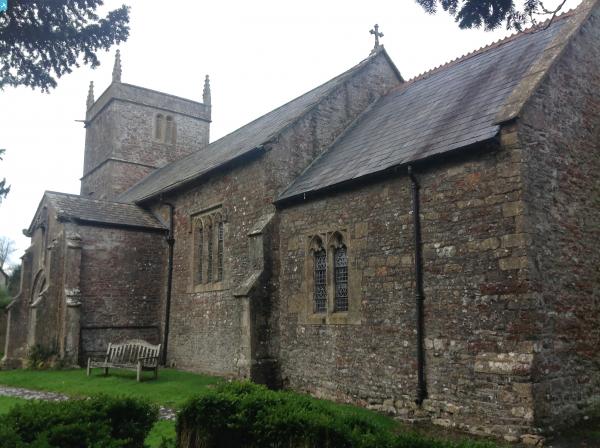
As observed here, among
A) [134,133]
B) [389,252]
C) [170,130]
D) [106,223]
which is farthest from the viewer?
[170,130]

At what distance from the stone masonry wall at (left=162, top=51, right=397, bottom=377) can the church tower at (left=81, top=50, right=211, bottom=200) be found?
13.6 metres

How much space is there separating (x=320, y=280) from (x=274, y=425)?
296 inches

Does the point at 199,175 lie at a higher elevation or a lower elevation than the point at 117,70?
lower

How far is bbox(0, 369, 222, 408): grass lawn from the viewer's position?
12734 mm

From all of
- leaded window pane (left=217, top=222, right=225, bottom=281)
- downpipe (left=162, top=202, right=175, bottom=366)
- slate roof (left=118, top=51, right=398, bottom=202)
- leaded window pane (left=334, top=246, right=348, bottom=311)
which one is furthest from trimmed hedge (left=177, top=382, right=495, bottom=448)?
downpipe (left=162, top=202, right=175, bottom=366)

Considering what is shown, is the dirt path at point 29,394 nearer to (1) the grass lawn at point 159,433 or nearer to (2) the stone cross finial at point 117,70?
(1) the grass lawn at point 159,433

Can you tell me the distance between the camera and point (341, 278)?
41.7ft

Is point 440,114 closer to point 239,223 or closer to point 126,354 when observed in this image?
point 239,223

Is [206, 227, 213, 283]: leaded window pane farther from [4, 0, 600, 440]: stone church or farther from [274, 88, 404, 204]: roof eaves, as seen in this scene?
[274, 88, 404, 204]: roof eaves

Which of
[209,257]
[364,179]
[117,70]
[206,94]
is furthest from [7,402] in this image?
[206,94]

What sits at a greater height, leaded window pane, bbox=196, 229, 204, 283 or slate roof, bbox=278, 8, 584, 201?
slate roof, bbox=278, 8, 584, 201

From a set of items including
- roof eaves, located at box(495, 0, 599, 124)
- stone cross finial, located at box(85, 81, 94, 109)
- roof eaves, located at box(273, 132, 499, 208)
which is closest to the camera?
roof eaves, located at box(495, 0, 599, 124)

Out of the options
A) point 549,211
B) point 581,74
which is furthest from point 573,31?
point 549,211

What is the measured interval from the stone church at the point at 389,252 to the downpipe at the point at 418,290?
1.5 inches
